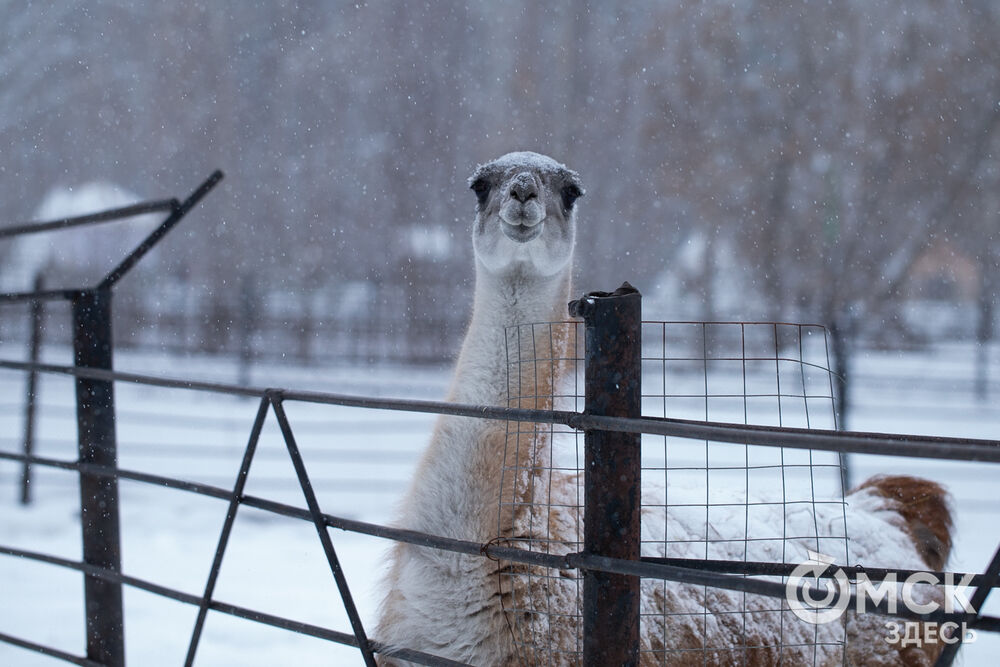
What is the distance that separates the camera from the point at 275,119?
67.3ft

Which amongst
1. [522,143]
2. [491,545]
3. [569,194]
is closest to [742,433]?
[491,545]

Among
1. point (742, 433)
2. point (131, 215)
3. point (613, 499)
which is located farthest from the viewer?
point (131, 215)

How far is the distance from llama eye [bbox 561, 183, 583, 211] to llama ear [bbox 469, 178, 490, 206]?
28 centimetres

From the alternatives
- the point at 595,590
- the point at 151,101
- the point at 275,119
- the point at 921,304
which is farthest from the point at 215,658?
the point at 151,101

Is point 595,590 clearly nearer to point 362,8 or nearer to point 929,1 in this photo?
point 929,1

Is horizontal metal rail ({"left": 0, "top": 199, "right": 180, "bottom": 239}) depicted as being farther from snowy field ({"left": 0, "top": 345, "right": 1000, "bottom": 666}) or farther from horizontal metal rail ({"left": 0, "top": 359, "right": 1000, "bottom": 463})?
snowy field ({"left": 0, "top": 345, "right": 1000, "bottom": 666})

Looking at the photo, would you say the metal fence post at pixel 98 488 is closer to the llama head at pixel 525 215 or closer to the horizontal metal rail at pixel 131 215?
the horizontal metal rail at pixel 131 215

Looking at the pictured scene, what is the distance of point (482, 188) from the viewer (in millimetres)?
2957

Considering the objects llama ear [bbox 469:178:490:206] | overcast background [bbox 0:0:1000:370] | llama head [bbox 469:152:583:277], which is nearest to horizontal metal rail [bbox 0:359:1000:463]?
llama head [bbox 469:152:583:277]

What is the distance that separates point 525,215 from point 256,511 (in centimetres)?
517

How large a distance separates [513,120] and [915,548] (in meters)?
14.8

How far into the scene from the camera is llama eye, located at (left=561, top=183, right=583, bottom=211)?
2992 millimetres

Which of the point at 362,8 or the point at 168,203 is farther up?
the point at 362,8

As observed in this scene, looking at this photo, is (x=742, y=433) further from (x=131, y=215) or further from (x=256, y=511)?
(x=256, y=511)
